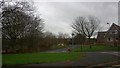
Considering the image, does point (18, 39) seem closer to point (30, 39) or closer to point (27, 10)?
point (30, 39)

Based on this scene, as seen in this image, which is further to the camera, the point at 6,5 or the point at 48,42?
the point at 48,42

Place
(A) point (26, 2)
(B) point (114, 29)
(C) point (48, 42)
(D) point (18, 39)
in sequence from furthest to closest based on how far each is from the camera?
1. (B) point (114, 29)
2. (C) point (48, 42)
3. (D) point (18, 39)
4. (A) point (26, 2)

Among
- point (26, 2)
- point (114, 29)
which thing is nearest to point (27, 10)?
point (26, 2)

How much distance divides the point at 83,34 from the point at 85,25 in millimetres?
4702

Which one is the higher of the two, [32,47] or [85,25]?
[85,25]

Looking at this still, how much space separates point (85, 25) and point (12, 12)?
2786 inches

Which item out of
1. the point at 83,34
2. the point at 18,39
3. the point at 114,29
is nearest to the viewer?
the point at 18,39

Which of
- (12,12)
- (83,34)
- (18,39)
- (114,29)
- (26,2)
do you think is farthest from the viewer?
(83,34)

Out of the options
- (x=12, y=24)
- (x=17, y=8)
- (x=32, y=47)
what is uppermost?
(x=17, y=8)

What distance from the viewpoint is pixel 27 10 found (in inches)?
1335

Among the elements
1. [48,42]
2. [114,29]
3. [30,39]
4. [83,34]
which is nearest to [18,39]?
[30,39]

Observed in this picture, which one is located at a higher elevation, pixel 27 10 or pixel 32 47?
pixel 27 10

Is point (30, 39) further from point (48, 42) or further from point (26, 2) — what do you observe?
point (48, 42)

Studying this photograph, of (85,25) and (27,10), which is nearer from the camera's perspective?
(27,10)
